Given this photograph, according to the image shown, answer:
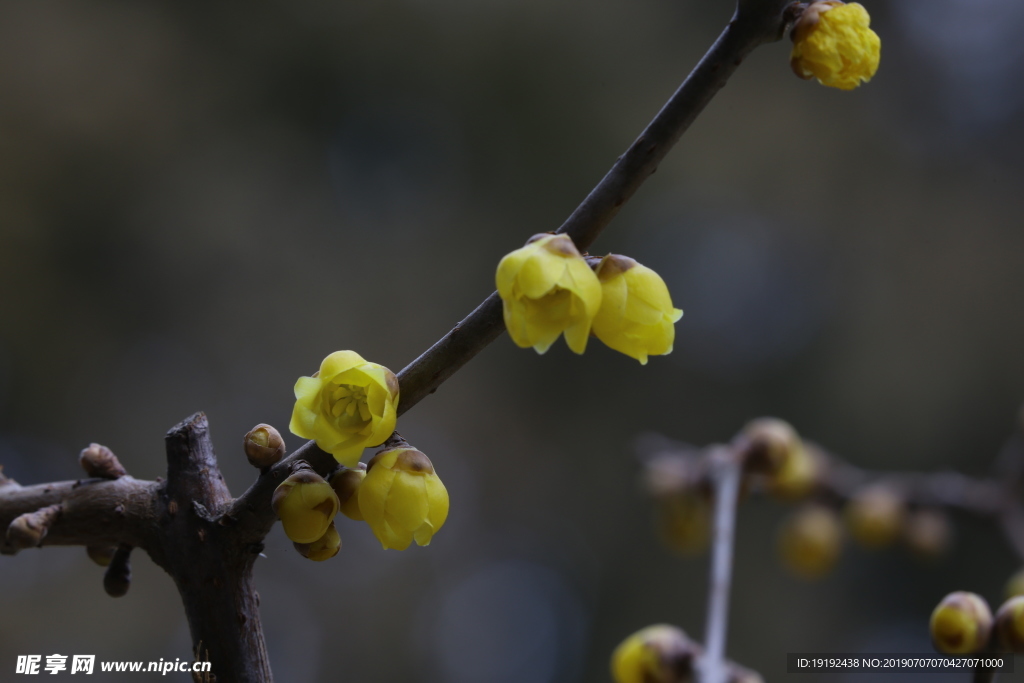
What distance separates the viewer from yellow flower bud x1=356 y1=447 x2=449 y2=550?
Result: 40 centimetres

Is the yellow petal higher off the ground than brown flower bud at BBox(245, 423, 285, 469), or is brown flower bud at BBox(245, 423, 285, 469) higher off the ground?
the yellow petal

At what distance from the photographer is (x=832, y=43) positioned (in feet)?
1.33

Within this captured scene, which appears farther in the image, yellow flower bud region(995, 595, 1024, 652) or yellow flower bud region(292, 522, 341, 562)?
yellow flower bud region(995, 595, 1024, 652)

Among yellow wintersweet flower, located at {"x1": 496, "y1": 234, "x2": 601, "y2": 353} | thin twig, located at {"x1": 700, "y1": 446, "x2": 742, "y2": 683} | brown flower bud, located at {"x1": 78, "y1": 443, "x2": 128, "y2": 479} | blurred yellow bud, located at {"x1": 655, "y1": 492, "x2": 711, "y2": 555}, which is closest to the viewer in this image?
yellow wintersweet flower, located at {"x1": 496, "y1": 234, "x2": 601, "y2": 353}

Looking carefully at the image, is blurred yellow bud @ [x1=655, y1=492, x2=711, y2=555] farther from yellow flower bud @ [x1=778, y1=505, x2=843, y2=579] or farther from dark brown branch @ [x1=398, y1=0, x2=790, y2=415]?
dark brown branch @ [x1=398, y1=0, x2=790, y2=415]

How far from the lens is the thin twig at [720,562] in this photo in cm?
64

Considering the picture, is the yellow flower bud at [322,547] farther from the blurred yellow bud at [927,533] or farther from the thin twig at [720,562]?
the blurred yellow bud at [927,533]

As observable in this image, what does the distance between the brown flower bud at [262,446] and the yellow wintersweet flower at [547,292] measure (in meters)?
0.17

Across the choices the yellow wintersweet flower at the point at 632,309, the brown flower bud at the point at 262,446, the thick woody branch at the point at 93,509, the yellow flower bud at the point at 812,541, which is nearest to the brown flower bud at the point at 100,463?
the thick woody branch at the point at 93,509

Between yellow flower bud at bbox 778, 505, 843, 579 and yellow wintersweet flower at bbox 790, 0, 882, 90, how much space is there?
968mm

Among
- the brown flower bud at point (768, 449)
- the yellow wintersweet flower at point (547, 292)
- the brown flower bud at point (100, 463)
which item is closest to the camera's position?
the yellow wintersweet flower at point (547, 292)

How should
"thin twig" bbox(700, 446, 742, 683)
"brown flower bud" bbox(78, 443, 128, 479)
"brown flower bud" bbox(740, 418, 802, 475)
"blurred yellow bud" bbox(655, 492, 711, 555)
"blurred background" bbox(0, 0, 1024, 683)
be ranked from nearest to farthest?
"brown flower bud" bbox(78, 443, 128, 479), "thin twig" bbox(700, 446, 742, 683), "brown flower bud" bbox(740, 418, 802, 475), "blurred yellow bud" bbox(655, 492, 711, 555), "blurred background" bbox(0, 0, 1024, 683)

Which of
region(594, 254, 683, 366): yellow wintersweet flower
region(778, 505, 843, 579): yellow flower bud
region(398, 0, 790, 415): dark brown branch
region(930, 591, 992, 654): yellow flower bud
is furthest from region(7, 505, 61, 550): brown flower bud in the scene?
region(778, 505, 843, 579): yellow flower bud

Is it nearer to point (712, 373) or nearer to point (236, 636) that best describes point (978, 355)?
point (712, 373)
